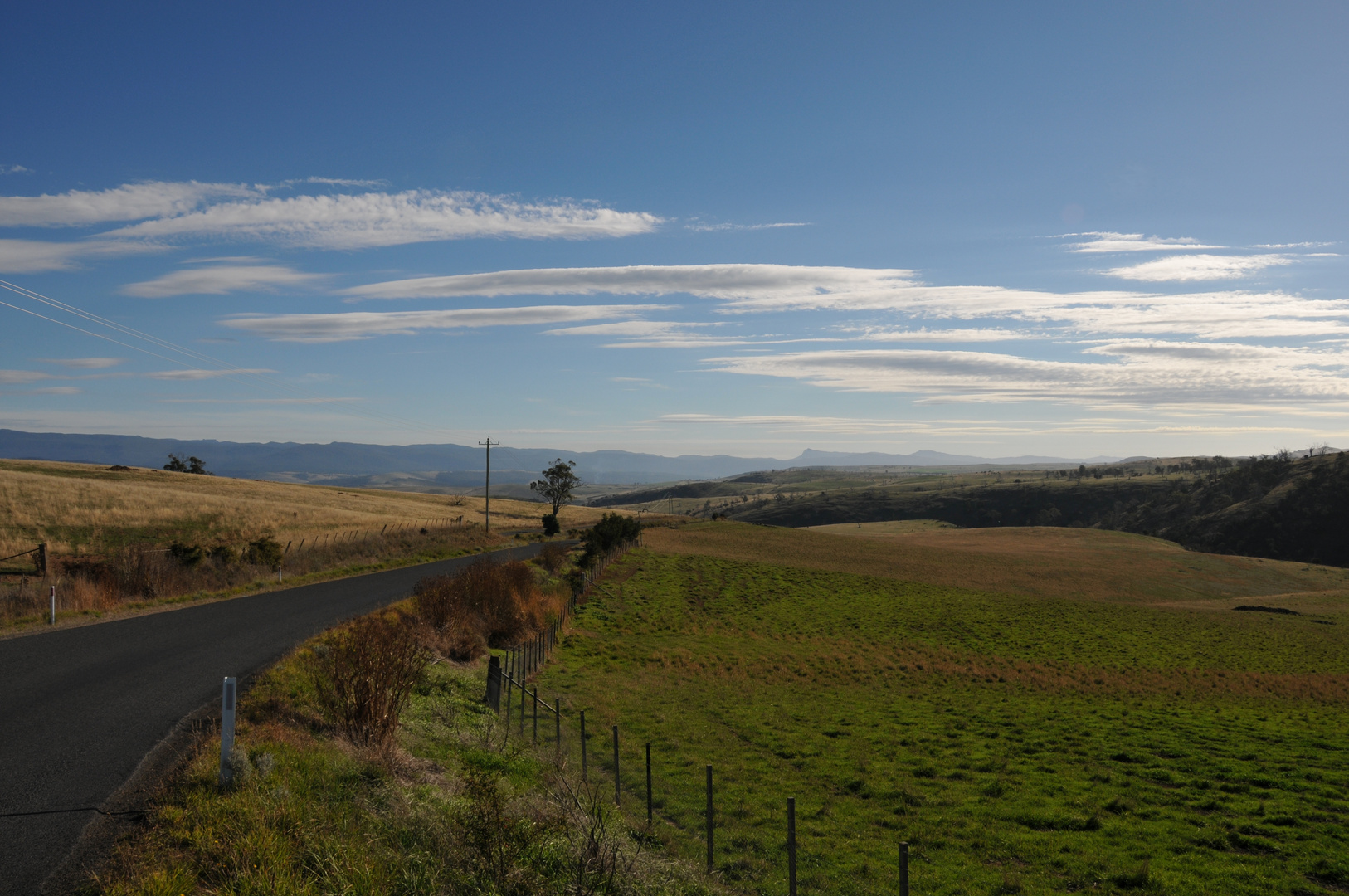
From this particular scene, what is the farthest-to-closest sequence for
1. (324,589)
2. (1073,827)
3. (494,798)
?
(324,589)
(1073,827)
(494,798)

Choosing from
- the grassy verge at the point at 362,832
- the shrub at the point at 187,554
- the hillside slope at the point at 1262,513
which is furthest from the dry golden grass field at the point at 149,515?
the hillside slope at the point at 1262,513

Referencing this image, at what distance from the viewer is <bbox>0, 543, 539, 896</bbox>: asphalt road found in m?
8.12

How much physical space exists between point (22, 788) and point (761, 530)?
3347 inches

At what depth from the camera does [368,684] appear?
1150 centimetres

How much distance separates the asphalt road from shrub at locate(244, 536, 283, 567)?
8798mm

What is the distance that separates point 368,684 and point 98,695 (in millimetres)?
5790

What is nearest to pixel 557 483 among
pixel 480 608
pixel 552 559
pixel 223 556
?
pixel 552 559

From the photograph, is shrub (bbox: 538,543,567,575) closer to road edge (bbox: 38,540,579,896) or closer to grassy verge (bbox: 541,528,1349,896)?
grassy verge (bbox: 541,528,1349,896)

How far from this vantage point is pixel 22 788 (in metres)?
8.95

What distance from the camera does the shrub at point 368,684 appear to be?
37.3ft

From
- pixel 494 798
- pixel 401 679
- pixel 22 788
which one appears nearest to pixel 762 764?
pixel 401 679

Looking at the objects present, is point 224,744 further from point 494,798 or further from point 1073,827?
point 1073,827

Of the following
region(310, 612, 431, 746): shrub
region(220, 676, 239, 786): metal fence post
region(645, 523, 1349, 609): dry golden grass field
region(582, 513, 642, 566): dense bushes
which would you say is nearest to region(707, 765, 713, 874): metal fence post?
region(310, 612, 431, 746): shrub

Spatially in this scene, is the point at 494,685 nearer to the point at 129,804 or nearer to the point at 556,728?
the point at 556,728
